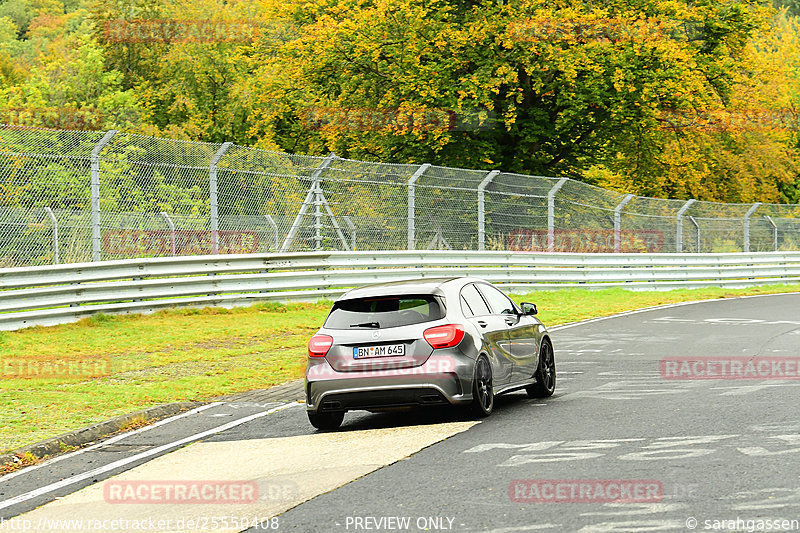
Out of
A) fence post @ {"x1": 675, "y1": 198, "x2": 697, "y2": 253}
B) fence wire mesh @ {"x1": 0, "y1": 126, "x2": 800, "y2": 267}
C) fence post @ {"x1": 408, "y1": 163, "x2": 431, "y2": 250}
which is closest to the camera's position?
fence wire mesh @ {"x1": 0, "y1": 126, "x2": 800, "y2": 267}

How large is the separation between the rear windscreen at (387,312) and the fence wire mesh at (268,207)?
25.9 feet

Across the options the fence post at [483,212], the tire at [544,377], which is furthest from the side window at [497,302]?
the fence post at [483,212]

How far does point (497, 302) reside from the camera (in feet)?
36.0

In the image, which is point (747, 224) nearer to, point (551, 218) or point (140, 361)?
point (551, 218)

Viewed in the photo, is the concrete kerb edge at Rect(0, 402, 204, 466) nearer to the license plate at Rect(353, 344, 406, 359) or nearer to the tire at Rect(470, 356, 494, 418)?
the license plate at Rect(353, 344, 406, 359)

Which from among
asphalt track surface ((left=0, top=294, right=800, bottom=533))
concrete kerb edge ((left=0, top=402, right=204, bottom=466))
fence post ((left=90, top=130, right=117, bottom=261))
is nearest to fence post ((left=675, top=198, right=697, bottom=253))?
fence post ((left=90, top=130, right=117, bottom=261))

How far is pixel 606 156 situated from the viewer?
37125 mm

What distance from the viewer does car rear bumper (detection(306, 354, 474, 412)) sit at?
9.21m

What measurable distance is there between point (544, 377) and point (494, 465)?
3.71m

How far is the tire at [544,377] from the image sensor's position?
10.9 meters

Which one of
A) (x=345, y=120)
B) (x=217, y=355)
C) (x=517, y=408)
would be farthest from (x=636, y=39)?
(x=517, y=408)
